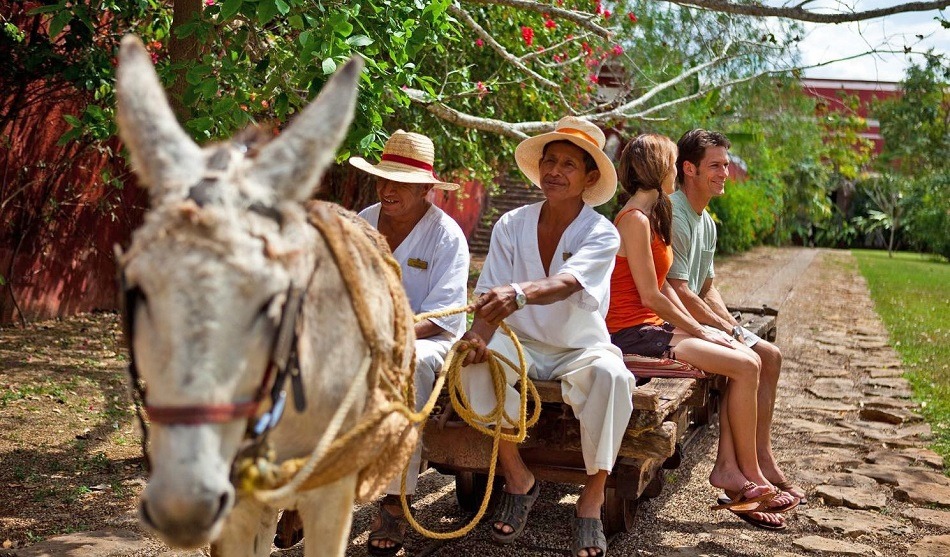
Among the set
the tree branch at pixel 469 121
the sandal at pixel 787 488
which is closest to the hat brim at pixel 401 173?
the tree branch at pixel 469 121

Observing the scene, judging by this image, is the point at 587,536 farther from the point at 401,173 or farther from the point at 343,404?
the point at 343,404

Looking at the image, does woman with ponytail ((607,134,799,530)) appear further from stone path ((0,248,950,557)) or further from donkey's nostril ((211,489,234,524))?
donkey's nostril ((211,489,234,524))

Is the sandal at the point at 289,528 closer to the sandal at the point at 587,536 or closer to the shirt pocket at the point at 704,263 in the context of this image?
the sandal at the point at 587,536

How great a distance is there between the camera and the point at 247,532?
3.04m

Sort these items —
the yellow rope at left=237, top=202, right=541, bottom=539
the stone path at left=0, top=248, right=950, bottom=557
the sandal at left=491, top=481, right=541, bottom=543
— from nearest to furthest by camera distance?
the yellow rope at left=237, top=202, right=541, bottom=539 < the sandal at left=491, top=481, right=541, bottom=543 < the stone path at left=0, top=248, right=950, bottom=557

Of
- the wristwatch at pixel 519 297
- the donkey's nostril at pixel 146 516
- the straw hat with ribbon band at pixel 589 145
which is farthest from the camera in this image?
the straw hat with ribbon band at pixel 589 145

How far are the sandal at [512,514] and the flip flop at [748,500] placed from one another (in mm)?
1293

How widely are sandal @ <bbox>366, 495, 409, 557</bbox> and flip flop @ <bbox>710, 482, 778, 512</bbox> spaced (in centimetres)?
192

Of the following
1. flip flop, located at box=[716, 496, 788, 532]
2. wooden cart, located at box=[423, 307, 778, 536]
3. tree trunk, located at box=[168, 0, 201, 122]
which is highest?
tree trunk, located at box=[168, 0, 201, 122]

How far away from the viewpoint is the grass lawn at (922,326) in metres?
8.32

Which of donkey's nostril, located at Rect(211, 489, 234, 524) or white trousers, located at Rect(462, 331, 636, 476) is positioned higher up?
donkey's nostril, located at Rect(211, 489, 234, 524)

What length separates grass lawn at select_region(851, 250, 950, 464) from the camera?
8320mm

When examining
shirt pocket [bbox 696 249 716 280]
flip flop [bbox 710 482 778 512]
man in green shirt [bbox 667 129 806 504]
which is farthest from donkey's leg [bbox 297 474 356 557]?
shirt pocket [bbox 696 249 716 280]

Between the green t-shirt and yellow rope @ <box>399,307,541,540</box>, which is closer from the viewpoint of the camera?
yellow rope @ <box>399,307,541,540</box>
